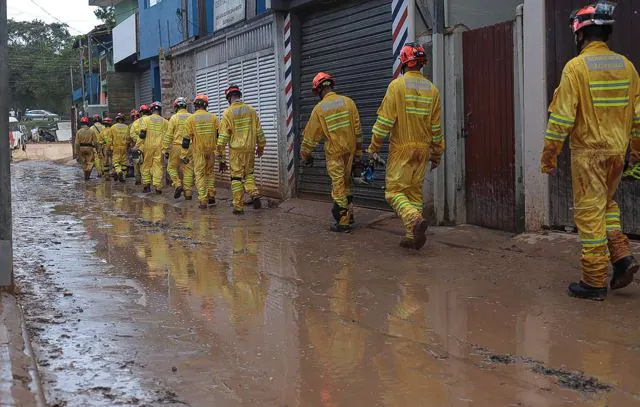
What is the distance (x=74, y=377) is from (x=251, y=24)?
11.7 m

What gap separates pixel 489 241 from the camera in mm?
8617

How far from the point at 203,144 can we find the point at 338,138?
176 inches

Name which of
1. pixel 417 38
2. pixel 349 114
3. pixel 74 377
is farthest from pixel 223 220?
pixel 74 377

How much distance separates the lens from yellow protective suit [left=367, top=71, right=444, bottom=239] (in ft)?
26.9

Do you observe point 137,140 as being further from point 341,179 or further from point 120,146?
point 341,179

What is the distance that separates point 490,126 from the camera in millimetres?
9070

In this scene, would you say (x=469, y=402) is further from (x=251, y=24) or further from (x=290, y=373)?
(x=251, y=24)

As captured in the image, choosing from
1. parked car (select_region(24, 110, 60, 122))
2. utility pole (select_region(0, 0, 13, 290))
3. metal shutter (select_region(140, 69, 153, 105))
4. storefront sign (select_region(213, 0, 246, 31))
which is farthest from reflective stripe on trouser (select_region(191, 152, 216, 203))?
parked car (select_region(24, 110, 60, 122))

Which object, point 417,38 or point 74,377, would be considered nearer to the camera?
point 74,377

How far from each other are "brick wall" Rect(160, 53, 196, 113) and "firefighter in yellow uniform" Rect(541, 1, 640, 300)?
48.6 ft

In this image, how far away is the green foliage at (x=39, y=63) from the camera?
67188mm

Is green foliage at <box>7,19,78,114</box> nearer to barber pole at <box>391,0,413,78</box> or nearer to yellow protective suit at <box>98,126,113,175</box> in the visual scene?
yellow protective suit at <box>98,126,113,175</box>

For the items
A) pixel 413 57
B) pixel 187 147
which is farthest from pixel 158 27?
pixel 413 57

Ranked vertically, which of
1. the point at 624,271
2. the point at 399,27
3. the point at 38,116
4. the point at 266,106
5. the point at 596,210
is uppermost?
the point at 38,116
